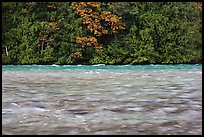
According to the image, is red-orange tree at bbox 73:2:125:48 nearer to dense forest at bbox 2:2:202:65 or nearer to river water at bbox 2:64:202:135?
dense forest at bbox 2:2:202:65

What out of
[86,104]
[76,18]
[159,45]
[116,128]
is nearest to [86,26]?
[76,18]

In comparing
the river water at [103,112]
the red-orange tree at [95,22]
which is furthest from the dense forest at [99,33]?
the river water at [103,112]

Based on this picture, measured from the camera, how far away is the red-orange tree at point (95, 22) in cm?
1382

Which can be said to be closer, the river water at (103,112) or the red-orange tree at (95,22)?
the river water at (103,112)

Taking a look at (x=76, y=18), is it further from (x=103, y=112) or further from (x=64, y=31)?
(x=103, y=112)

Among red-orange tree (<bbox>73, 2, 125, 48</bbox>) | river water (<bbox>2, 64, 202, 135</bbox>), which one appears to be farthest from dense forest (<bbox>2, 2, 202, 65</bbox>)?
river water (<bbox>2, 64, 202, 135</bbox>)

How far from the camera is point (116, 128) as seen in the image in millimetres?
2174

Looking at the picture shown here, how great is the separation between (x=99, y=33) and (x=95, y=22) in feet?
1.35

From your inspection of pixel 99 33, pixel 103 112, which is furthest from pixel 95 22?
pixel 103 112

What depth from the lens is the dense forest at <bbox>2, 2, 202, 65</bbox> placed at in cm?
1379

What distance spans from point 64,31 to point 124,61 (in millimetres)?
2282

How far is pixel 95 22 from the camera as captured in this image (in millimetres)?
13961

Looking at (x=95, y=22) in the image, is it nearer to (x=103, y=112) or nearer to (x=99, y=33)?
(x=99, y=33)

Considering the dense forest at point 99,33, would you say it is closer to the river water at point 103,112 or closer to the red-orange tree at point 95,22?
the red-orange tree at point 95,22
